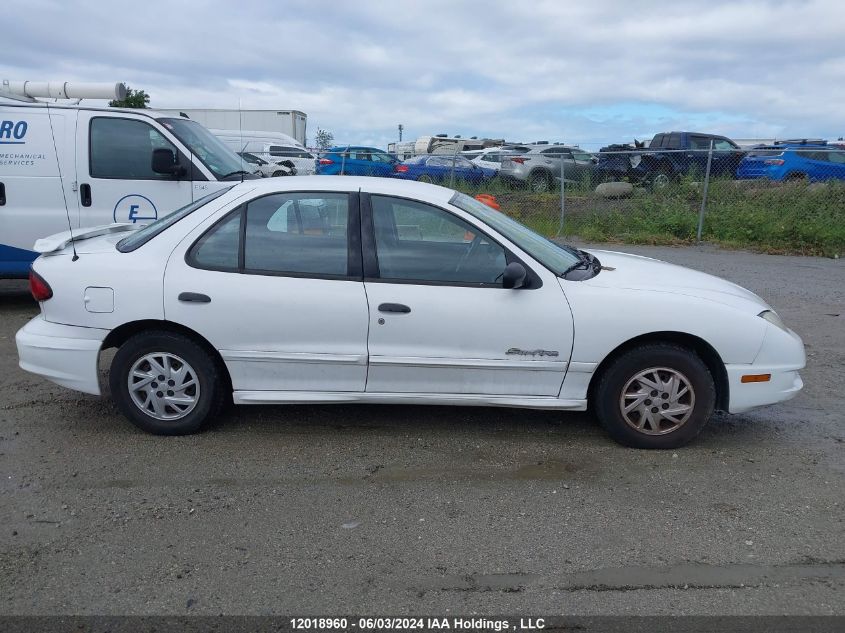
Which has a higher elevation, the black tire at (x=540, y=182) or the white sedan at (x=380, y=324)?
the black tire at (x=540, y=182)

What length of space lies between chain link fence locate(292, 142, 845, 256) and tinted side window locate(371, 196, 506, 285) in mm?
10234

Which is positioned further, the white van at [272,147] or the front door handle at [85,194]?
the white van at [272,147]

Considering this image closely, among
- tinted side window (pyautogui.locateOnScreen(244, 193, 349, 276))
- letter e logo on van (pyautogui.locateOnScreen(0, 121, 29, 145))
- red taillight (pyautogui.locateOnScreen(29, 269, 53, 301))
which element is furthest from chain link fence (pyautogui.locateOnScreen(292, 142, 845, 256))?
red taillight (pyautogui.locateOnScreen(29, 269, 53, 301))

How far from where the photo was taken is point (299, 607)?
308 centimetres

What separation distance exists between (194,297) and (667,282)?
9.43ft

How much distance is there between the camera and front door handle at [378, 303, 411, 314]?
4.45 metres

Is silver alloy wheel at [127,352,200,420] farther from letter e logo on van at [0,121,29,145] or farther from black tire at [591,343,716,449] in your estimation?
letter e logo on van at [0,121,29,145]

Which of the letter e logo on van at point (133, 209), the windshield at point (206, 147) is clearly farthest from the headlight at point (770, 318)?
the letter e logo on van at point (133, 209)

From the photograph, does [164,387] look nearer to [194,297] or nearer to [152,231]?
[194,297]

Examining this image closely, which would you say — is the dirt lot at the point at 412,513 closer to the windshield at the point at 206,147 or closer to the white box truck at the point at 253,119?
the windshield at the point at 206,147

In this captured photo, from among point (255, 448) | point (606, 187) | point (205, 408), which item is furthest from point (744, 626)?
point (606, 187)

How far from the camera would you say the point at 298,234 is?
4.64 m

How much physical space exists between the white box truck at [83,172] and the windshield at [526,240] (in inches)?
143

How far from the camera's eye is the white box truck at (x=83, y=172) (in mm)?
7613
